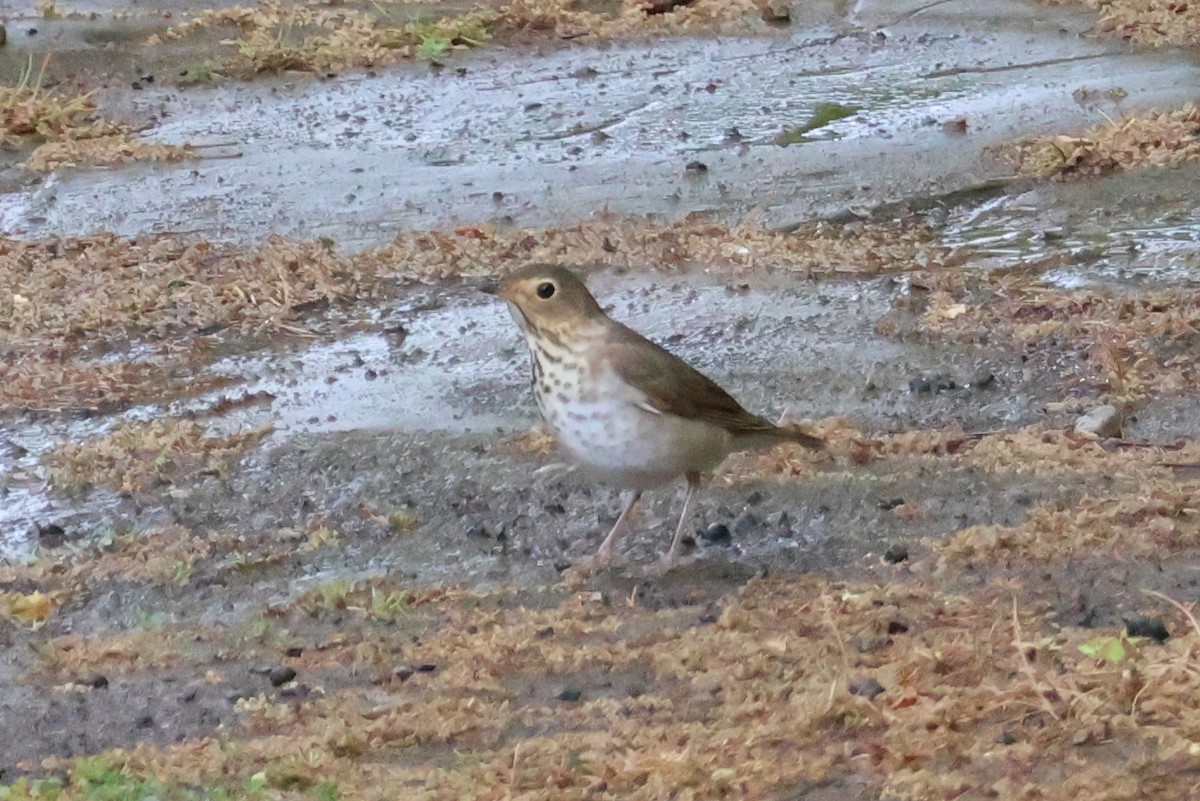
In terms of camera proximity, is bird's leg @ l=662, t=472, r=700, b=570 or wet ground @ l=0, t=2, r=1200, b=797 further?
bird's leg @ l=662, t=472, r=700, b=570

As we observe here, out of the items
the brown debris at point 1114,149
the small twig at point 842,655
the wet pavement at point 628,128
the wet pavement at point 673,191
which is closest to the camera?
the small twig at point 842,655

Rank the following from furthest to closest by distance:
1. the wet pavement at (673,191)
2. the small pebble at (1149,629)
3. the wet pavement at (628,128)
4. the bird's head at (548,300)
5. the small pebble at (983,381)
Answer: the wet pavement at (628,128)
the wet pavement at (673,191)
the small pebble at (983,381)
the bird's head at (548,300)
the small pebble at (1149,629)

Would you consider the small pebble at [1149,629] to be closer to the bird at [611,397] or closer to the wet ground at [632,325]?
the wet ground at [632,325]

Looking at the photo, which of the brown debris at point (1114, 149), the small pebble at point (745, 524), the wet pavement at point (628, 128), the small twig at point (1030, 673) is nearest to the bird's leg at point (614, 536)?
the small pebble at point (745, 524)

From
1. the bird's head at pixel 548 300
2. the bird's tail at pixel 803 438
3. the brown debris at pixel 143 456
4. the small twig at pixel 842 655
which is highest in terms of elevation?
the bird's head at pixel 548 300

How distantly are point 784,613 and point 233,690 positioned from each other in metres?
1.32

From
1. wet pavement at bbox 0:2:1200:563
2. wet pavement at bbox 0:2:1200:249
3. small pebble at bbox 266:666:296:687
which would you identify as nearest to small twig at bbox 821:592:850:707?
small pebble at bbox 266:666:296:687

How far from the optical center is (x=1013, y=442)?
5516mm

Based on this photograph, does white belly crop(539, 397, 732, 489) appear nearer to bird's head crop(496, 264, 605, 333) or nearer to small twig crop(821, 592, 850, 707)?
bird's head crop(496, 264, 605, 333)

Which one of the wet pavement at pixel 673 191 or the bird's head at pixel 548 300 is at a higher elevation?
the bird's head at pixel 548 300

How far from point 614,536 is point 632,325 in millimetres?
2020

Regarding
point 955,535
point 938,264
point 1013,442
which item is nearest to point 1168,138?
point 938,264

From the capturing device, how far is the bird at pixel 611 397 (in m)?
4.84

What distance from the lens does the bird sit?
4.84m
